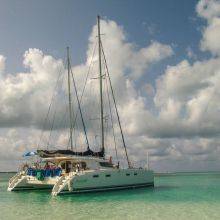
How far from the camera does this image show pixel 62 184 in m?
26.0

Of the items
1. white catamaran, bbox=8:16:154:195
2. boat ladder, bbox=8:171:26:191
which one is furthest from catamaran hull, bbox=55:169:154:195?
boat ladder, bbox=8:171:26:191

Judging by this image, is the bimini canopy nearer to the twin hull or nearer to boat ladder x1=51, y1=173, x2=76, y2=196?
the twin hull

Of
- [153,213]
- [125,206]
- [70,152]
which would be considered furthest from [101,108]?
[153,213]

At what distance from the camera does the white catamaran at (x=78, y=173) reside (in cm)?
2634

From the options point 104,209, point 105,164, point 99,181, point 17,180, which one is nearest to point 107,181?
point 99,181

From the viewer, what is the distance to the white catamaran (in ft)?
86.4

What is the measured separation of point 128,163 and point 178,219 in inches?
661

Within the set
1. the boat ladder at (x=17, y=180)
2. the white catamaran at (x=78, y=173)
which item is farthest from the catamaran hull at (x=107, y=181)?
the boat ladder at (x=17, y=180)

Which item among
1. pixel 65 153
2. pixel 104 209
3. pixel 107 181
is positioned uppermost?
pixel 65 153

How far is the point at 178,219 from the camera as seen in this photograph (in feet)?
52.5

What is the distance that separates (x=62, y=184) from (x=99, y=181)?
3029 mm

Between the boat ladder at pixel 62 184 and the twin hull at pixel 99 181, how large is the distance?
0.07 m

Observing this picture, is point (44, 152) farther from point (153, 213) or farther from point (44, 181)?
point (153, 213)

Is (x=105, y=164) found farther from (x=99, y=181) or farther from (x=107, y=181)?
(x=99, y=181)
